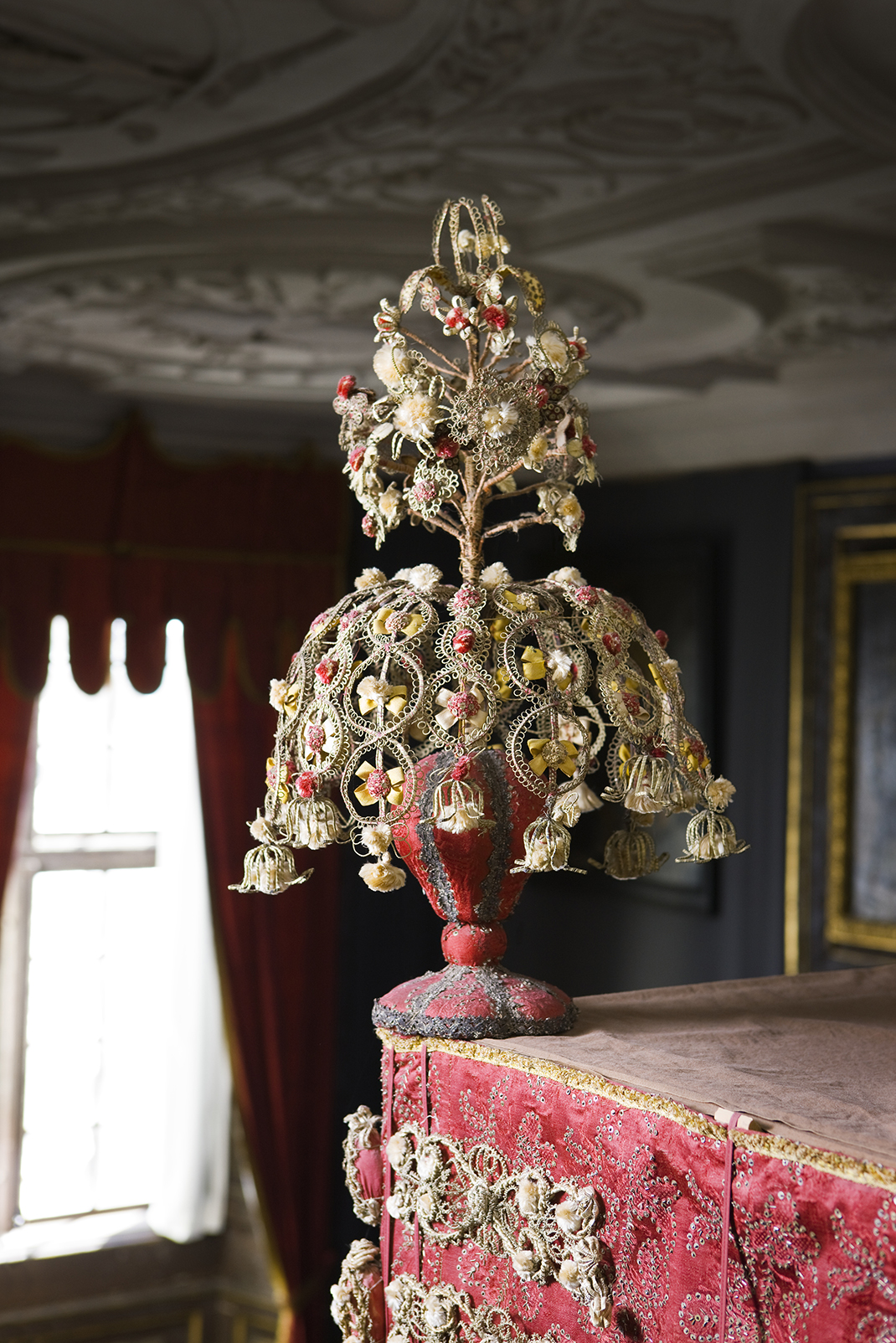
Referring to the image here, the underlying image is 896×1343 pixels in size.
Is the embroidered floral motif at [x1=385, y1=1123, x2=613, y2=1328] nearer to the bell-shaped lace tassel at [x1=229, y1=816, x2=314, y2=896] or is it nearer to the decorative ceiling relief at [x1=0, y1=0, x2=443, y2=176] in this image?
the bell-shaped lace tassel at [x1=229, y1=816, x2=314, y2=896]

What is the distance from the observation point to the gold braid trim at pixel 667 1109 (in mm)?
992

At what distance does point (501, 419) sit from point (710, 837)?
0.49m

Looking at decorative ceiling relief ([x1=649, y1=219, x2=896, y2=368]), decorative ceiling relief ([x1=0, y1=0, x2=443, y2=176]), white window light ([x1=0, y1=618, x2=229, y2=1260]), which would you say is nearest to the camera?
decorative ceiling relief ([x1=0, y1=0, x2=443, y2=176])

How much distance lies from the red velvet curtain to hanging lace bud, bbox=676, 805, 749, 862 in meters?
3.78

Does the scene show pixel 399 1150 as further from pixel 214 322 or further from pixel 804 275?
pixel 214 322

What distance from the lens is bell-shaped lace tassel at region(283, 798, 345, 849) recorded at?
52.7 inches

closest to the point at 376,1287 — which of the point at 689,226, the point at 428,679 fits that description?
the point at 428,679

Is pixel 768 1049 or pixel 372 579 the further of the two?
pixel 372 579

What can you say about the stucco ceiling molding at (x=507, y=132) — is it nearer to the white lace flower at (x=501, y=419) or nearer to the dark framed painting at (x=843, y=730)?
the white lace flower at (x=501, y=419)

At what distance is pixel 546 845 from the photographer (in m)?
1.30

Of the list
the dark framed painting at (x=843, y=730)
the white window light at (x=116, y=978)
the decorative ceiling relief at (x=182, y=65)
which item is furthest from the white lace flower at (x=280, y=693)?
the white window light at (x=116, y=978)

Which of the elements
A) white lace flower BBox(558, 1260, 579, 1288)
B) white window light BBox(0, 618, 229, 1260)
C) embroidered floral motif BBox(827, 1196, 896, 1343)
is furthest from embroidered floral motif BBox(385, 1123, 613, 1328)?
white window light BBox(0, 618, 229, 1260)

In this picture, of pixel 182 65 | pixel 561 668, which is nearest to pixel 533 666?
pixel 561 668

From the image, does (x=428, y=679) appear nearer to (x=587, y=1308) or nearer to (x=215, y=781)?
(x=587, y=1308)
